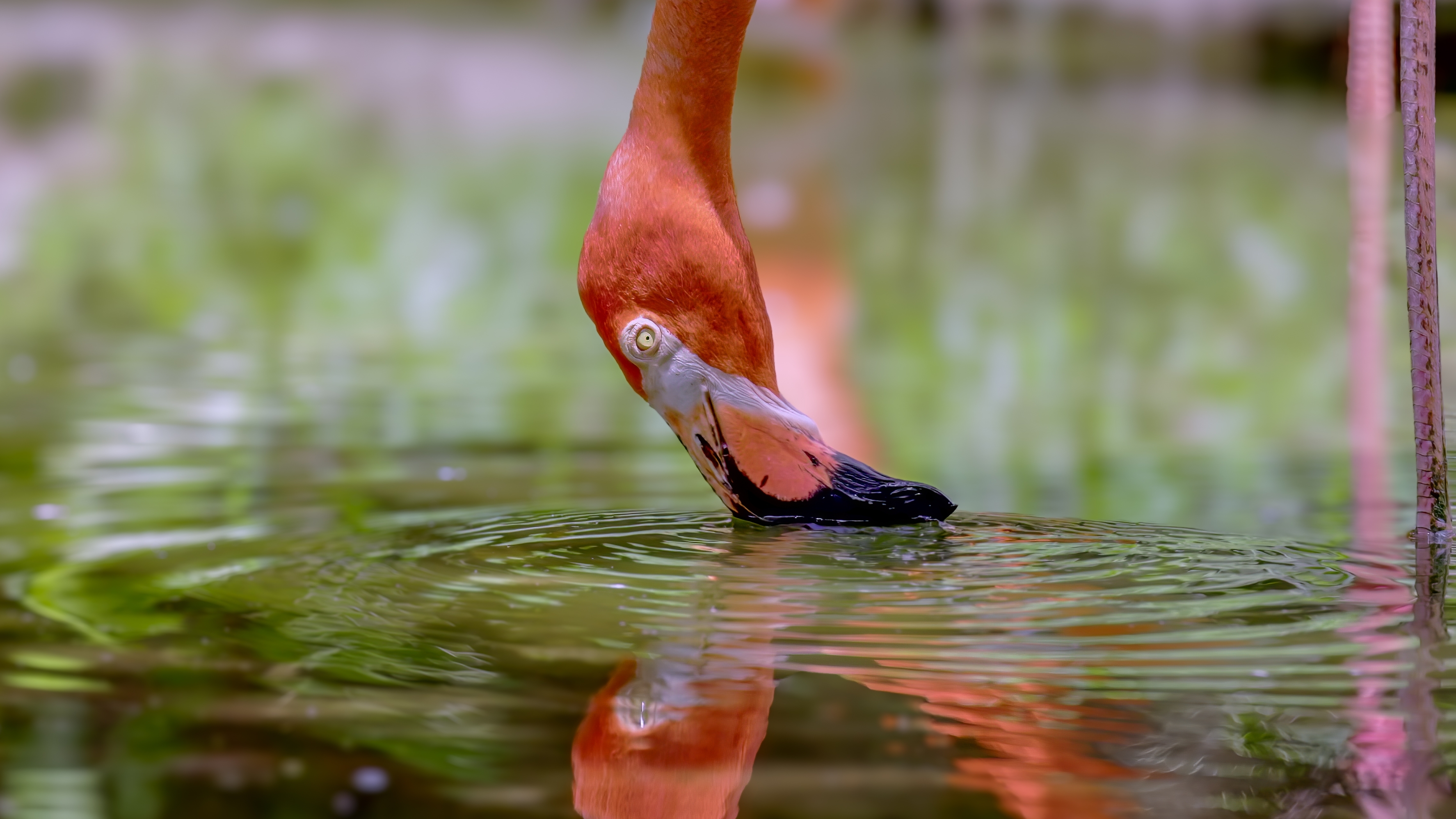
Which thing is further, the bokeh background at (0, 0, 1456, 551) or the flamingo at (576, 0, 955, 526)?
the bokeh background at (0, 0, 1456, 551)

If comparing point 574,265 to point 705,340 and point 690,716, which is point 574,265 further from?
point 690,716

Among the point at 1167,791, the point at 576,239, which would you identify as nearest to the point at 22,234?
the point at 576,239

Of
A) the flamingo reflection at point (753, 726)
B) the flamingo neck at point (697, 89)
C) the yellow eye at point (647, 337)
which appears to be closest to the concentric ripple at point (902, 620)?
the flamingo reflection at point (753, 726)

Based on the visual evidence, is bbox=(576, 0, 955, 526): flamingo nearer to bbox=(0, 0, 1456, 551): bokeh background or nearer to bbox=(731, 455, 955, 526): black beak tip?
bbox=(731, 455, 955, 526): black beak tip

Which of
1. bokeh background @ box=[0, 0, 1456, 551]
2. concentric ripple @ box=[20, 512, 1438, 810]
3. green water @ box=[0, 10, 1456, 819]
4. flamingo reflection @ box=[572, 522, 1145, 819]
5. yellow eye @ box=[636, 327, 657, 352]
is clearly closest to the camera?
flamingo reflection @ box=[572, 522, 1145, 819]

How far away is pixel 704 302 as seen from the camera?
2.54 metres

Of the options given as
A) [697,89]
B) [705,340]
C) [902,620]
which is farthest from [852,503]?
[697,89]

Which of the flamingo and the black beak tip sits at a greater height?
→ the flamingo

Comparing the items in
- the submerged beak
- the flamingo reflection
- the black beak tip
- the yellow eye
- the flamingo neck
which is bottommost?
the flamingo reflection

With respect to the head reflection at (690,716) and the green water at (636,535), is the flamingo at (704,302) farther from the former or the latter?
the head reflection at (690,716)

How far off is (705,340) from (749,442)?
0.56ft

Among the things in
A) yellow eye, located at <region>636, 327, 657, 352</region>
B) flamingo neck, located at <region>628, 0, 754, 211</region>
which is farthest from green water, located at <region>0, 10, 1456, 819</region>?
flamingo neck, located at <region>628, 0, 754, 211</region>

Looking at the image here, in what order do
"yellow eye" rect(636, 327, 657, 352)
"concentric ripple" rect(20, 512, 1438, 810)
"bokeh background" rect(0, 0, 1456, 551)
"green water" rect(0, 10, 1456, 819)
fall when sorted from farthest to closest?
1. "bokeh background" rect(0, 0, 1456, 551)
2. "yellow eye" rect(636, 327, 657, 352)
3. "concentric ripple" rect(20, 512, 1438, 810)
4. "green water" rect(0, 10, 1456, 819)

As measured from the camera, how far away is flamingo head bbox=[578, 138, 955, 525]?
8.32ft
